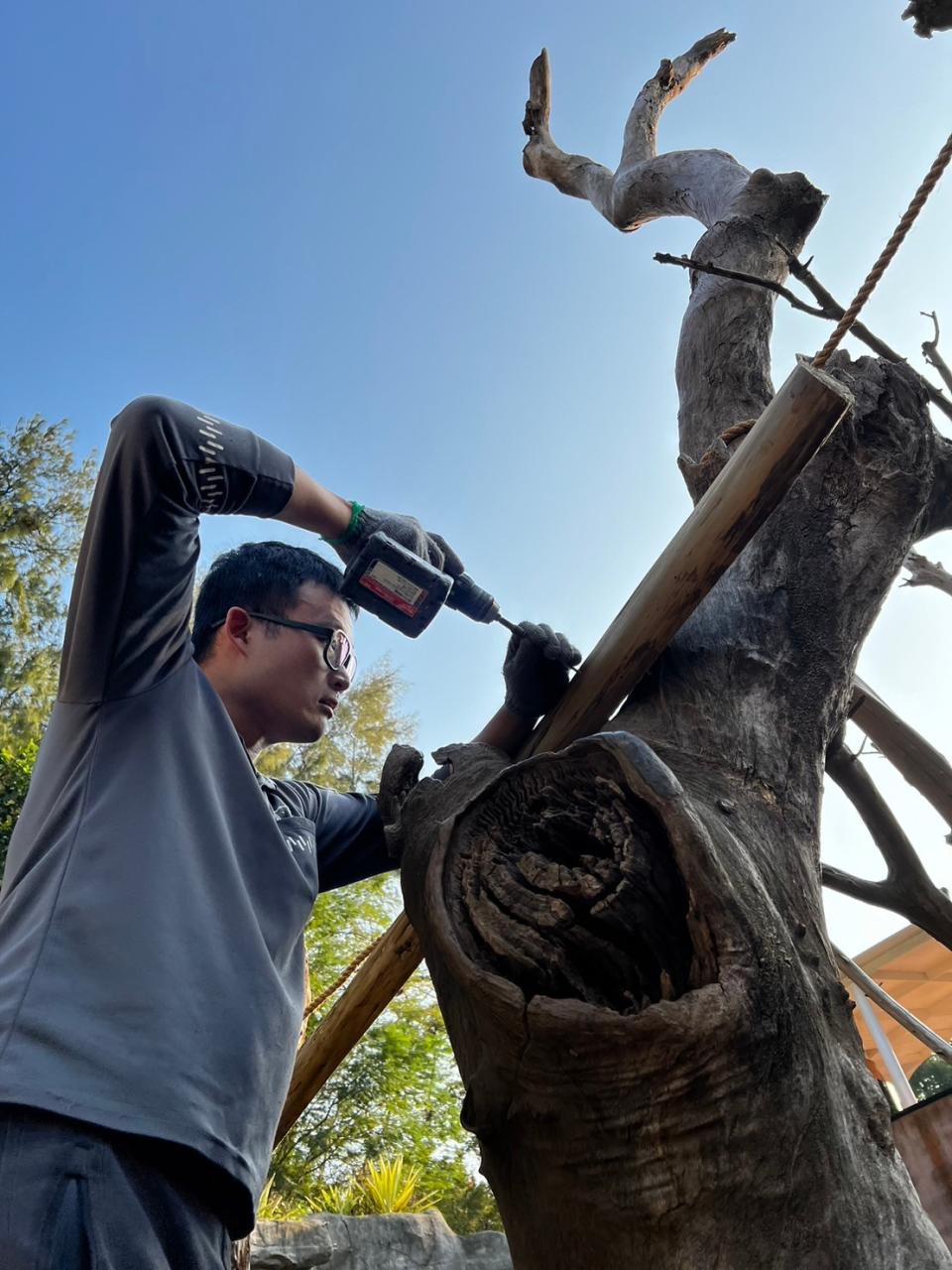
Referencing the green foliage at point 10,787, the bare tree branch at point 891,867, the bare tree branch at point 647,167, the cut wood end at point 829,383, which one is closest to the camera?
the cut wood end at point 829,383

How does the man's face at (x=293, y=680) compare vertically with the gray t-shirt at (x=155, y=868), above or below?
above

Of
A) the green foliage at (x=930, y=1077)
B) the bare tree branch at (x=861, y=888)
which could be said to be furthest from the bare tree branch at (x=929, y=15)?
the green foliage at (x=930, y=1077)

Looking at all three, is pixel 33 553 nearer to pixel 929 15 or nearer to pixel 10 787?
pixel 10 787

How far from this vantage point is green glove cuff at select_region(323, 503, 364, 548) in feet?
5.75

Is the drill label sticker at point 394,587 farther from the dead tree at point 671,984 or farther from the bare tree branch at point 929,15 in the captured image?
the bare tree branch at point 929,15

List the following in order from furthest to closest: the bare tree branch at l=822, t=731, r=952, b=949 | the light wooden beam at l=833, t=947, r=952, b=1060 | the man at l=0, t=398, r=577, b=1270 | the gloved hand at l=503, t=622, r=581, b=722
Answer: the light wooden beam at l=833, t=947, r=952, b=1060 → the bare tree branch at l=822, t=731, r=952, b=949 → the gloved hand at l=503, t=622, r=581, b=722 → the man at l=0, t=398, r=577, b=1270

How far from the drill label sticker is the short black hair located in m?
0.10

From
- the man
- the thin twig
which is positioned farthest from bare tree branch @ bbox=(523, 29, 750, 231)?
the man

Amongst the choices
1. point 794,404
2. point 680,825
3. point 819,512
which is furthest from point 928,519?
point 680,825

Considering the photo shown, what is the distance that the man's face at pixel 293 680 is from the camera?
1.78 metres

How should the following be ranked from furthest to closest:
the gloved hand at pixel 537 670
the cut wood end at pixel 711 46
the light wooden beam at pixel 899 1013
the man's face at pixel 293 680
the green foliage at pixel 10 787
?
the green foliage at pixel 10 787, the cut wood end at pixel 711 46, the light wooden beam at pixel 899 1013, the man's face at pixel 293 680, the gloved hand at pixel 537 670

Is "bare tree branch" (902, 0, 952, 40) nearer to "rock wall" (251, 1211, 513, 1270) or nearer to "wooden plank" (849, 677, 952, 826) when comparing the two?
"wooden plank" (849, 677, 952, 826)

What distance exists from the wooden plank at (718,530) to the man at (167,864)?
223mm

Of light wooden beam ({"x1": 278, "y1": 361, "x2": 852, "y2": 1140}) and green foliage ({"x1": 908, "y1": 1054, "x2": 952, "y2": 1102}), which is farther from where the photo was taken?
green foliage ({"x1": 908, "y1": 1054, "x2": 952, "y2": 1102})
